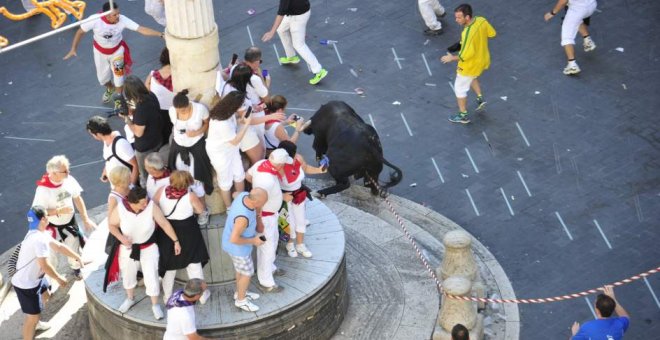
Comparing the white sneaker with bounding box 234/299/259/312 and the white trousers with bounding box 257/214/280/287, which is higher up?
the white trousers with bounding box 257/214/280/287

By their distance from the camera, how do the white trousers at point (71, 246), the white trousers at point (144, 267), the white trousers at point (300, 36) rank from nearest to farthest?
1. the white trousers at point (144, 267)
2. the white trousers at point (71, 246)
3. the white trousers at point (300, 36)

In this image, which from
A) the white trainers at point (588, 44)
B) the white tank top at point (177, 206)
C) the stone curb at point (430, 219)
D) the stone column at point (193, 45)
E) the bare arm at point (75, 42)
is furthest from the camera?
the white trainers at point (588, 44)

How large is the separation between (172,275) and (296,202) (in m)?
1.54

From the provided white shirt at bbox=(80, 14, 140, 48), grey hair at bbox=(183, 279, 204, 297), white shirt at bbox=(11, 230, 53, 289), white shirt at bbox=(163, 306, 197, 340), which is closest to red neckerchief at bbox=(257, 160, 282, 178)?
grey hair at bbox=(183, 279, 204, 297)

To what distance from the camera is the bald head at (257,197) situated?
10594 mm

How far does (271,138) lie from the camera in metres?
12.4

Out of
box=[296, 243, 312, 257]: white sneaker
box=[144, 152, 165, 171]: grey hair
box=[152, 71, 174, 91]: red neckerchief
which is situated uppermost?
box=[152, 71, 174, 91]: red neckerchief

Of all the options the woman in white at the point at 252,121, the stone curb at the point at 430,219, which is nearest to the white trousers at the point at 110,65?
the stone curb at the point at 430,219

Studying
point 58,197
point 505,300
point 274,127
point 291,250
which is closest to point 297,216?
point 291,250

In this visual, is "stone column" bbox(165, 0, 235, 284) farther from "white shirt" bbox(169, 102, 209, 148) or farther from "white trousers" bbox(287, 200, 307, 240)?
"white trousers" bbox(287, 200, 307, 240)

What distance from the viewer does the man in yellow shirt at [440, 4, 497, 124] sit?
1527cm

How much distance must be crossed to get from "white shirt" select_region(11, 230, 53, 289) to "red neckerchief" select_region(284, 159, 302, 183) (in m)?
2.45

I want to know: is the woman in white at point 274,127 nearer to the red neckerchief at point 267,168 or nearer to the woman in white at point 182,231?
the red neckerchief at point 267,168

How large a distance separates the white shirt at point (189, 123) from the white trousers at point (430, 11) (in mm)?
7349
